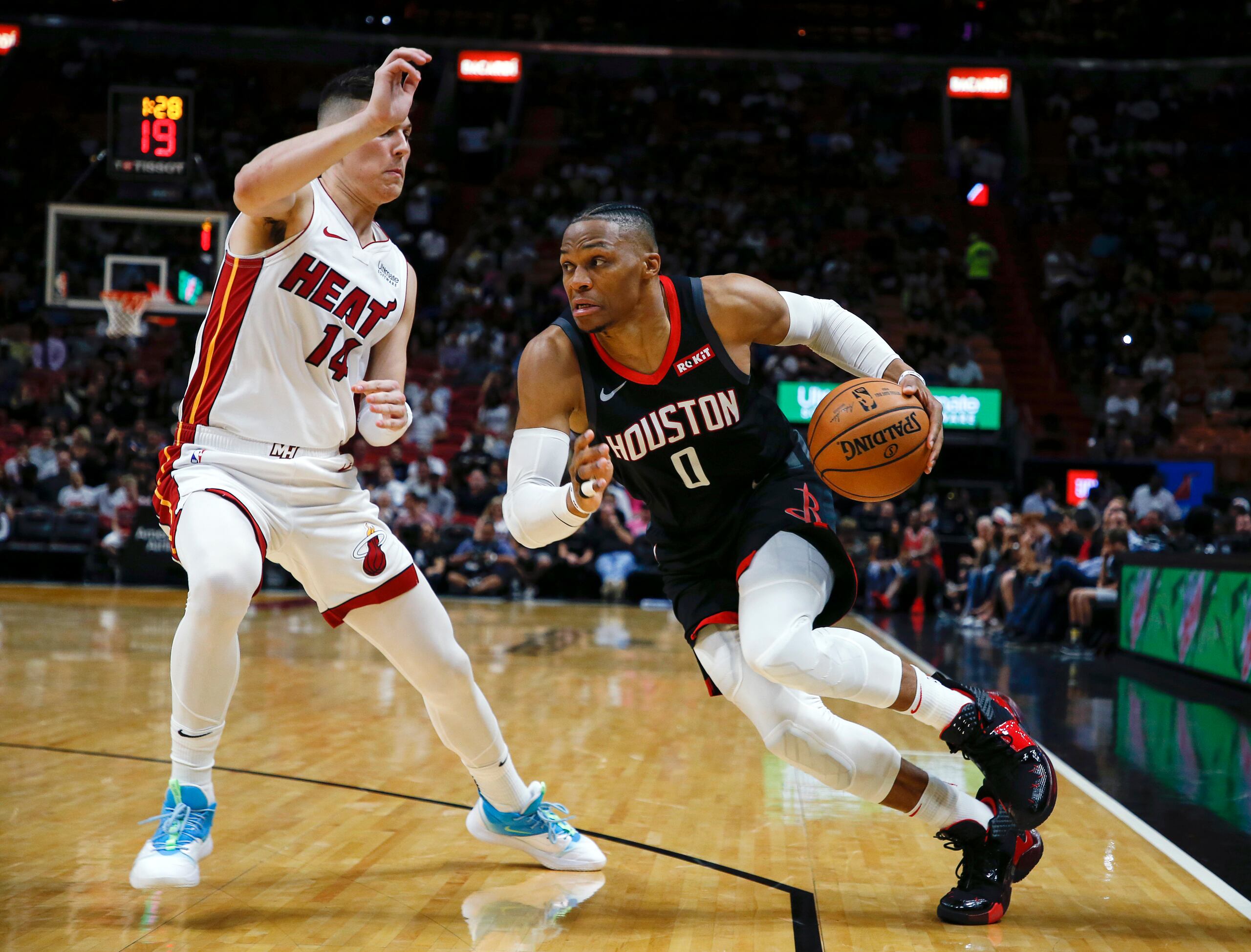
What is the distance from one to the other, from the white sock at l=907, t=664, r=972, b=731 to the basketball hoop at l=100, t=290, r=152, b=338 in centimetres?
1296

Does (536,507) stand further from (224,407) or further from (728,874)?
(728,874)

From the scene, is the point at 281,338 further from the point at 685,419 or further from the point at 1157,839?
the point at 1157,839

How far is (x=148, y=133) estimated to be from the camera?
13.6m

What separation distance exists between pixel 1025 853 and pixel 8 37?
88.7 feet

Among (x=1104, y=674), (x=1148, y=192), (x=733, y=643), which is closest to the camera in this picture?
(x=733, y=643)

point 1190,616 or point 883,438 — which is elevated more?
point 883,438

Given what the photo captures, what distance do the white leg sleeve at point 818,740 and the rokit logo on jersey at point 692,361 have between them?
0.83 meters

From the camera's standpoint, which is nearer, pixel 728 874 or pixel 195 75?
pixel 728 874

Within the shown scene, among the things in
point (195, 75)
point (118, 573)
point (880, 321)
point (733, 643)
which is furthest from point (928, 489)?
point (195, 75)

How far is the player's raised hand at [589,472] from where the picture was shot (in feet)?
9.53

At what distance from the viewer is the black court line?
119 inches

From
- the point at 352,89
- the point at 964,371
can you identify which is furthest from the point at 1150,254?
the point at 352,89

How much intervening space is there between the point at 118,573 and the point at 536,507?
47.9 ft

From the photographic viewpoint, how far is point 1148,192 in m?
23.1
